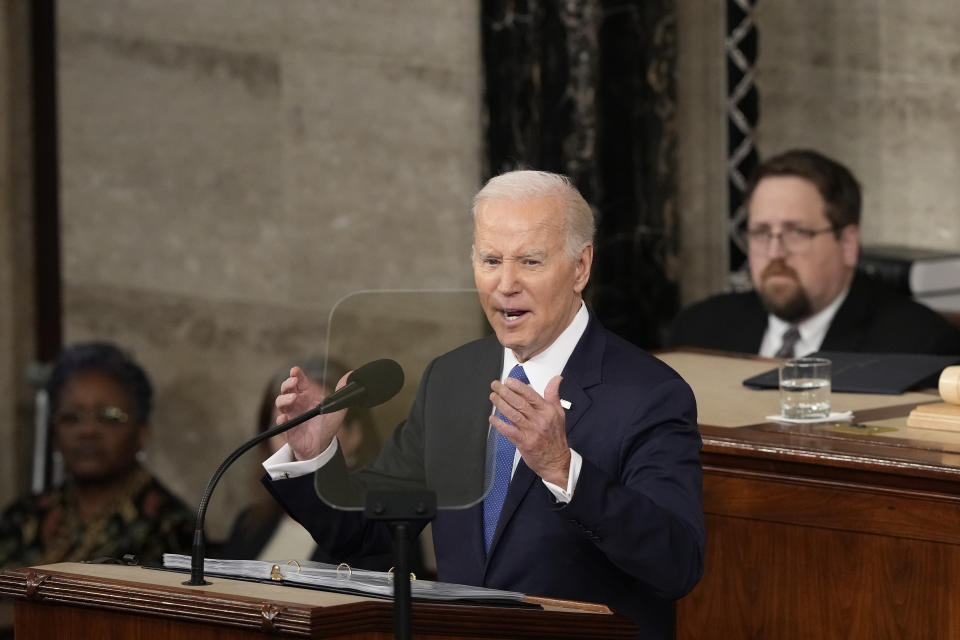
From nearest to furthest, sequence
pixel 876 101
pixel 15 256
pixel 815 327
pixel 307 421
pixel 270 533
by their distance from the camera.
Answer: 1. pixel 307 421
2. pixel 270 533
3. pixel 815 327
4. pixel 15 256
5. pixel 876 101

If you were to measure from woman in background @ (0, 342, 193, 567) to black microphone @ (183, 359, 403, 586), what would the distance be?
9.42 feet

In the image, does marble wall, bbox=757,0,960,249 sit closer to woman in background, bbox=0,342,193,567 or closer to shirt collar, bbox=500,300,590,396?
woman in background, bbox=0,342,193,567

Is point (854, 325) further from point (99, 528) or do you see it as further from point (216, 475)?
point (216, 475)

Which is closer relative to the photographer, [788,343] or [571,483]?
[571,483]

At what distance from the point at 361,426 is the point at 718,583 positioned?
1080 mm

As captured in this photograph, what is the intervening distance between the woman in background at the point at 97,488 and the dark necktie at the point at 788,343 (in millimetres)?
1933

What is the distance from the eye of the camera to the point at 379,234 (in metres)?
6.62

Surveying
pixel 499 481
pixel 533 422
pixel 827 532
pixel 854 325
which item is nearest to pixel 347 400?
pixel 533 422

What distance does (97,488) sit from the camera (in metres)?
5.61

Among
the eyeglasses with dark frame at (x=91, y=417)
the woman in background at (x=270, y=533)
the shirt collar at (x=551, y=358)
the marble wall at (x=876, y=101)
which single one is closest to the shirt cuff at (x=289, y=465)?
the shirt collar at (x=551, y=358)

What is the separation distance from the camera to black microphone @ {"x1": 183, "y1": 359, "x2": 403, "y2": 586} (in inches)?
102

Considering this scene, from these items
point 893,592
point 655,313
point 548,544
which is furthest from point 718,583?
point 655,313

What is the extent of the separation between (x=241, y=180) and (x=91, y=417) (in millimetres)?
1359

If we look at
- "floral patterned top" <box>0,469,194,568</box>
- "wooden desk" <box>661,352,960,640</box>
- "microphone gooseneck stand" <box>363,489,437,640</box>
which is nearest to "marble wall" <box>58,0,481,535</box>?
"floral patterned top" <box>0,469,194,568</box>
